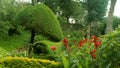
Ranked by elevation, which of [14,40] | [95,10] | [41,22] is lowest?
[14,40]

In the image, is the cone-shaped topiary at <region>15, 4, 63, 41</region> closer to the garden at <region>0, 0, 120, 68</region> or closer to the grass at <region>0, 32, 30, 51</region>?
the garden at <region>0, 0, 120, 68</region>

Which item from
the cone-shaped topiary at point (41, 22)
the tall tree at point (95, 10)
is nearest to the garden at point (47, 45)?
the cone-shaped topiary at point (41, 22)

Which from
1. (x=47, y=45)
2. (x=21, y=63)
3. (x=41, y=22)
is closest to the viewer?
(x=21, y=63)

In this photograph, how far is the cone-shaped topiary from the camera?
9727mm

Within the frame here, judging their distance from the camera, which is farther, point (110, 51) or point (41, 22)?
point (41, 22)

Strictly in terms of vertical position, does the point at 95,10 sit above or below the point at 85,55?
below

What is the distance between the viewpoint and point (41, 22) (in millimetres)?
9906

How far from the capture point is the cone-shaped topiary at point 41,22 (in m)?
9.73

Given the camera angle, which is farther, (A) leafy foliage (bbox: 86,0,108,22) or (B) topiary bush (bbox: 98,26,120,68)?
(A) leafy foliage (bbox: 86,0,108,22)

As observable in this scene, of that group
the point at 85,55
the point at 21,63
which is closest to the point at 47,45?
the point at 85,55

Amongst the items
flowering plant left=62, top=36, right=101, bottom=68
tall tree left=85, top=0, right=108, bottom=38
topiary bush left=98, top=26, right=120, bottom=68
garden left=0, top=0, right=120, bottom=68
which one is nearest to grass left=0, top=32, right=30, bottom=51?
garden left=0, top=0, right=120, bottom=68

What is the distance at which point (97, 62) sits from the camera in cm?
603

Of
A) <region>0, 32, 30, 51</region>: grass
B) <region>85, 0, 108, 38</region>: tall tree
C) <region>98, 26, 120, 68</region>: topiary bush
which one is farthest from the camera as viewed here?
<region>85, 0, 108, 38</region>: tall tree

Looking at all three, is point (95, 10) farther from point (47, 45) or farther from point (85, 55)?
point (85, 55)
